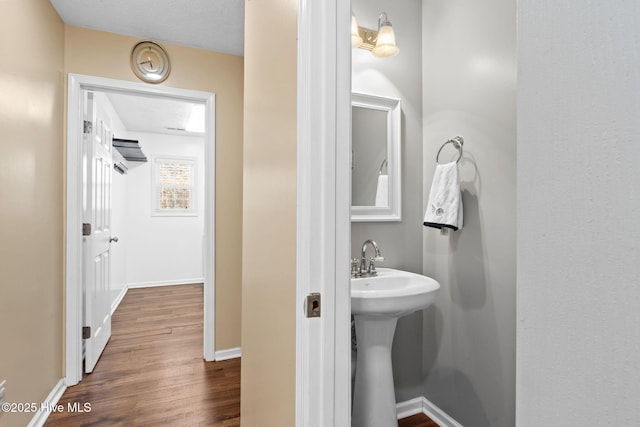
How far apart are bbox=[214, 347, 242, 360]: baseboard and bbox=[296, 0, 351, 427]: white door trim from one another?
212 centimetres

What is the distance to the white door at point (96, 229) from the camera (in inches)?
96.8

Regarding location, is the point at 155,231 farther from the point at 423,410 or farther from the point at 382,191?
the point at 423,410

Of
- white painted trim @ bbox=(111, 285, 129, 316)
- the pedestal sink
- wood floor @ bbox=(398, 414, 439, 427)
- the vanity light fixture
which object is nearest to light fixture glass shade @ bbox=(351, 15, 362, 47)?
the vanity light fixture

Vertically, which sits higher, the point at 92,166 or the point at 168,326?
the point at 92,166

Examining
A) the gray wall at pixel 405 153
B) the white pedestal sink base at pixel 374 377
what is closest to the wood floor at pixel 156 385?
the gray wall at pixel 405 153

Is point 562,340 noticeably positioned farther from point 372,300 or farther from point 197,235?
point 197,235

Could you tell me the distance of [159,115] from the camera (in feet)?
14.4

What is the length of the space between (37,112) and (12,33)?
16.8 inches

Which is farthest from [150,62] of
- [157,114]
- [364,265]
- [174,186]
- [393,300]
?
[174,186]

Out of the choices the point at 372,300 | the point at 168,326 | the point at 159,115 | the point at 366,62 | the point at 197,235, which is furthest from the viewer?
the point at 197,235

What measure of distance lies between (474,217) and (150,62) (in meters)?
2.49

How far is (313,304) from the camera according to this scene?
873mm

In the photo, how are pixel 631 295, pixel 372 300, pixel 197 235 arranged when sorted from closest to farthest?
pixel 631 295 < pixel 372 300 < pixel 197 235

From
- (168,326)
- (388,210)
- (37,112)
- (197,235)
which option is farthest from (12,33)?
(197,235)
